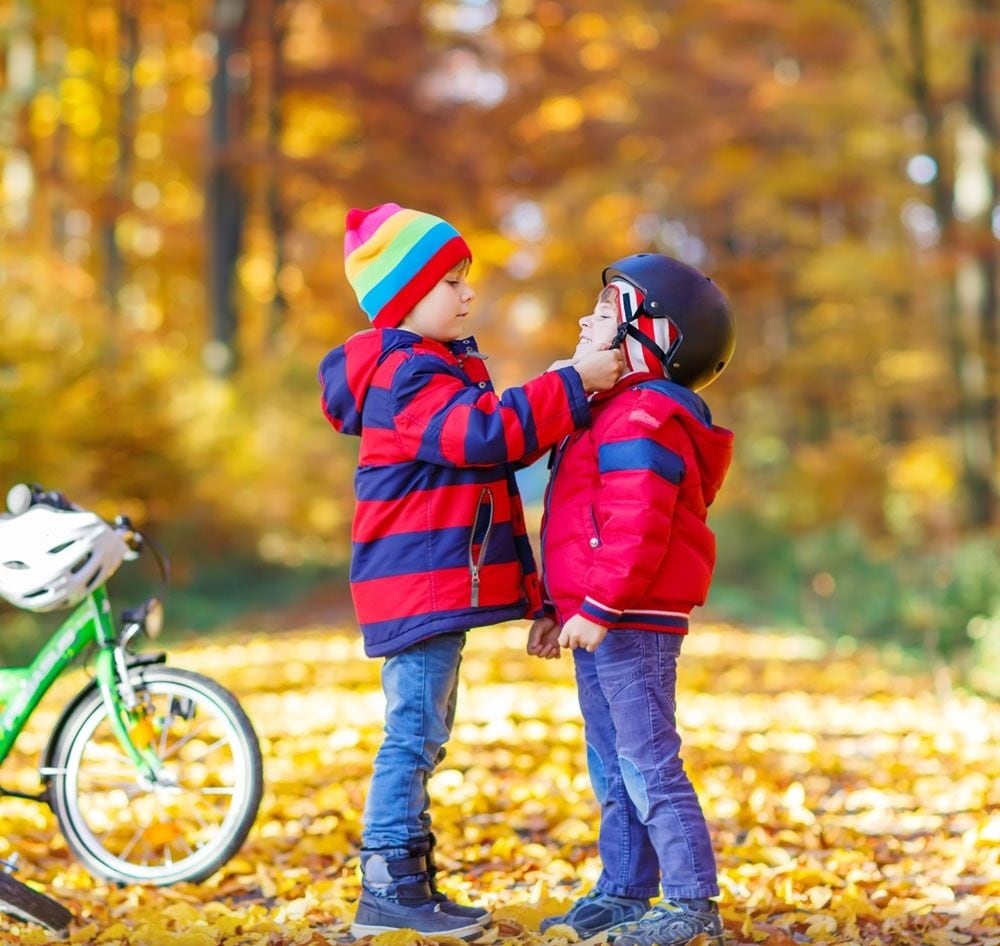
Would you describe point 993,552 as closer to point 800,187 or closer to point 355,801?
point 355,801

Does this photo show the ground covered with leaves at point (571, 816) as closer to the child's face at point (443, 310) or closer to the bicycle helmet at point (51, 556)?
the bicycle helmet at point (51, 556)

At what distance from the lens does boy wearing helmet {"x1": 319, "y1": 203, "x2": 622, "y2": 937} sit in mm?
3592

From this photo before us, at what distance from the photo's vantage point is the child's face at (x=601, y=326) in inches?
146

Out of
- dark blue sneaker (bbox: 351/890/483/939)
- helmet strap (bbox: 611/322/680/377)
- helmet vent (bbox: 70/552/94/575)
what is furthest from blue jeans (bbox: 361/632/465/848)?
helmet vent (bbox: 70/552/94/575)

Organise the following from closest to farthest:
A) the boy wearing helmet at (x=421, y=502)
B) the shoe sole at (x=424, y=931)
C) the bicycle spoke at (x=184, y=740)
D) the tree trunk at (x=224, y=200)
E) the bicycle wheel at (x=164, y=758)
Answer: the boy wearing helmet at (x=421, y=502) < the shoe sole at (x=424, y=931) < the bicycle wheel at (x=164, y=758) < the bicycle spoke at (x=184, y=740) < the tree trunk at (x=224, y=200)

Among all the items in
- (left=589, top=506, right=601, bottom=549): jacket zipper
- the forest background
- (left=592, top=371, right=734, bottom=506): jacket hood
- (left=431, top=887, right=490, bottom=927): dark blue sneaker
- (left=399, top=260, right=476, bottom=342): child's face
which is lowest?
(left=431, top=887, right=490, bottom=927): dark blue sneaker

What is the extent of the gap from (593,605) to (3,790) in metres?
2.00

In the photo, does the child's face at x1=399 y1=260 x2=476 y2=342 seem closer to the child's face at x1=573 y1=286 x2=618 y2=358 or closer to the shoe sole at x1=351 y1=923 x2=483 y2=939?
the child's face at x1=573 y1=286 x2=618 y2=358

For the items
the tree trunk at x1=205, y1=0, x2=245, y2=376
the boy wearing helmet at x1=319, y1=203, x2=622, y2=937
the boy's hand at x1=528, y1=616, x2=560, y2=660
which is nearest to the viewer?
the boy wearing helmet at x1=319, y1=203, x2=622, y2=937

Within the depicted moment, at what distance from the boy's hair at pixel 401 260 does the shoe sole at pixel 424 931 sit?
1.50m

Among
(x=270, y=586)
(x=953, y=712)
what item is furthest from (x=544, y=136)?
(x=953, y=712)

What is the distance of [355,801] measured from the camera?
19.0ft

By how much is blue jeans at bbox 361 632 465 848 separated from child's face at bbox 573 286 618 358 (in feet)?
2.57

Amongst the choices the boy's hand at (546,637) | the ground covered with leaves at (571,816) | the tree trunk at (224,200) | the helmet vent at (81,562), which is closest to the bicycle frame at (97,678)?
the helmet vent at (81,562)
